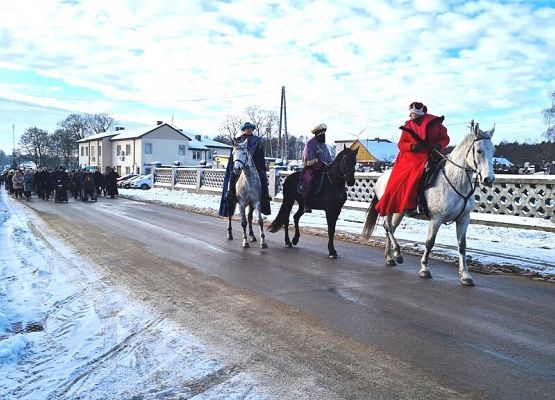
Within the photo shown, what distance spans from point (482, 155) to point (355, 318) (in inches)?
123

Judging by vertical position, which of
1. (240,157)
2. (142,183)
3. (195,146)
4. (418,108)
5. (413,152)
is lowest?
(142,183)

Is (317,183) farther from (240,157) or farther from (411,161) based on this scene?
(411,161)

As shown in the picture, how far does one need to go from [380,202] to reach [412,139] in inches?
49.8

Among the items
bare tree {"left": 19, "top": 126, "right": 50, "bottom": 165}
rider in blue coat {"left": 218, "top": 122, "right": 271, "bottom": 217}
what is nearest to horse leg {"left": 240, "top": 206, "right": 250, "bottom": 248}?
rider in blue coat {"left": 218, "top": 122, "right": 271, "bottom": 217}

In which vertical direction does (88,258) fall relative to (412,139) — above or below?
below

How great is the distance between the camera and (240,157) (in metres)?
10.4

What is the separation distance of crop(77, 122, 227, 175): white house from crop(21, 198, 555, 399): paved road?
204 ft

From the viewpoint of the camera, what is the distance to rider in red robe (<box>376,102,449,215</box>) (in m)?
7.70

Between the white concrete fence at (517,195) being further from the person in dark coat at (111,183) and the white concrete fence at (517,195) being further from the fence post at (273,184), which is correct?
the person in dark coat at (111,183)

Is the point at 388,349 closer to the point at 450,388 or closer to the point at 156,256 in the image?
the point at 450,388

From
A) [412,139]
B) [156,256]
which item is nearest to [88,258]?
[156,256]

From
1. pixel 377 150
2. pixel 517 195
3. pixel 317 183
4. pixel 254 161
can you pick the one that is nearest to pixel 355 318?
pixel 317 183

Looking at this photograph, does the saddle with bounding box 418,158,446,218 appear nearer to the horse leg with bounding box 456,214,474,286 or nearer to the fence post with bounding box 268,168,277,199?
the horse leg with bounding box 456,214,474,286

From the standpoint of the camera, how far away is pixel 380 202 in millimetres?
8492
